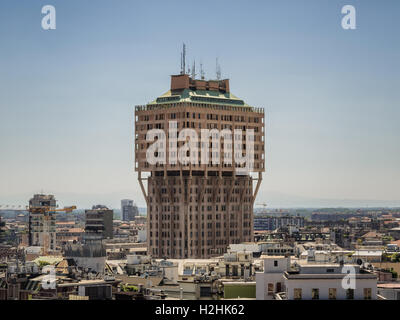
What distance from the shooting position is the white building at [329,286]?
84.8 meters

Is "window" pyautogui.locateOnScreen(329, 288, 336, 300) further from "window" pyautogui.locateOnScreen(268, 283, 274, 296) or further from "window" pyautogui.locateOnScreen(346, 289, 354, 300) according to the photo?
"window" pyautogui.locateOnScreen(268, 283, 274, 296)

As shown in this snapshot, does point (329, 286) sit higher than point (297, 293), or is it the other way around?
point (329, 286)

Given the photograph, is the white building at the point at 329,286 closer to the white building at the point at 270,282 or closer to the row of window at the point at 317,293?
the row of window at the point at 317,293

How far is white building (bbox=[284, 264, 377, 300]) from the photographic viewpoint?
8475 centimetres

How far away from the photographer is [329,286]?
85.3 meters

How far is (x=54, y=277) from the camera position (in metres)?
144

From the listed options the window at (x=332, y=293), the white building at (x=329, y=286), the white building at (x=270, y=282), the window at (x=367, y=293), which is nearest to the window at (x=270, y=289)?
the white building at (x=270, y=282)

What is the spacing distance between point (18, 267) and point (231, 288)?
2093 inches

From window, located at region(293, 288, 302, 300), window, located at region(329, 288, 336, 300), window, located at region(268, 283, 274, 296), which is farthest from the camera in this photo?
window, located at region(268, 283, 274, 296)

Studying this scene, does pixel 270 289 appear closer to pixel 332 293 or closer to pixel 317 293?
pixel 317 293

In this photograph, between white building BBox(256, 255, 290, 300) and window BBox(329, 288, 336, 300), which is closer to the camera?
window BBox(329, 288, 336, 300)

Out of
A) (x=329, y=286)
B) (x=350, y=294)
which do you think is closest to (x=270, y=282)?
(x=329, y=286)

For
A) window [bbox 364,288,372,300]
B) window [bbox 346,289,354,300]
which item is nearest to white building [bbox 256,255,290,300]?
window [bbox 364,288,372,300]
